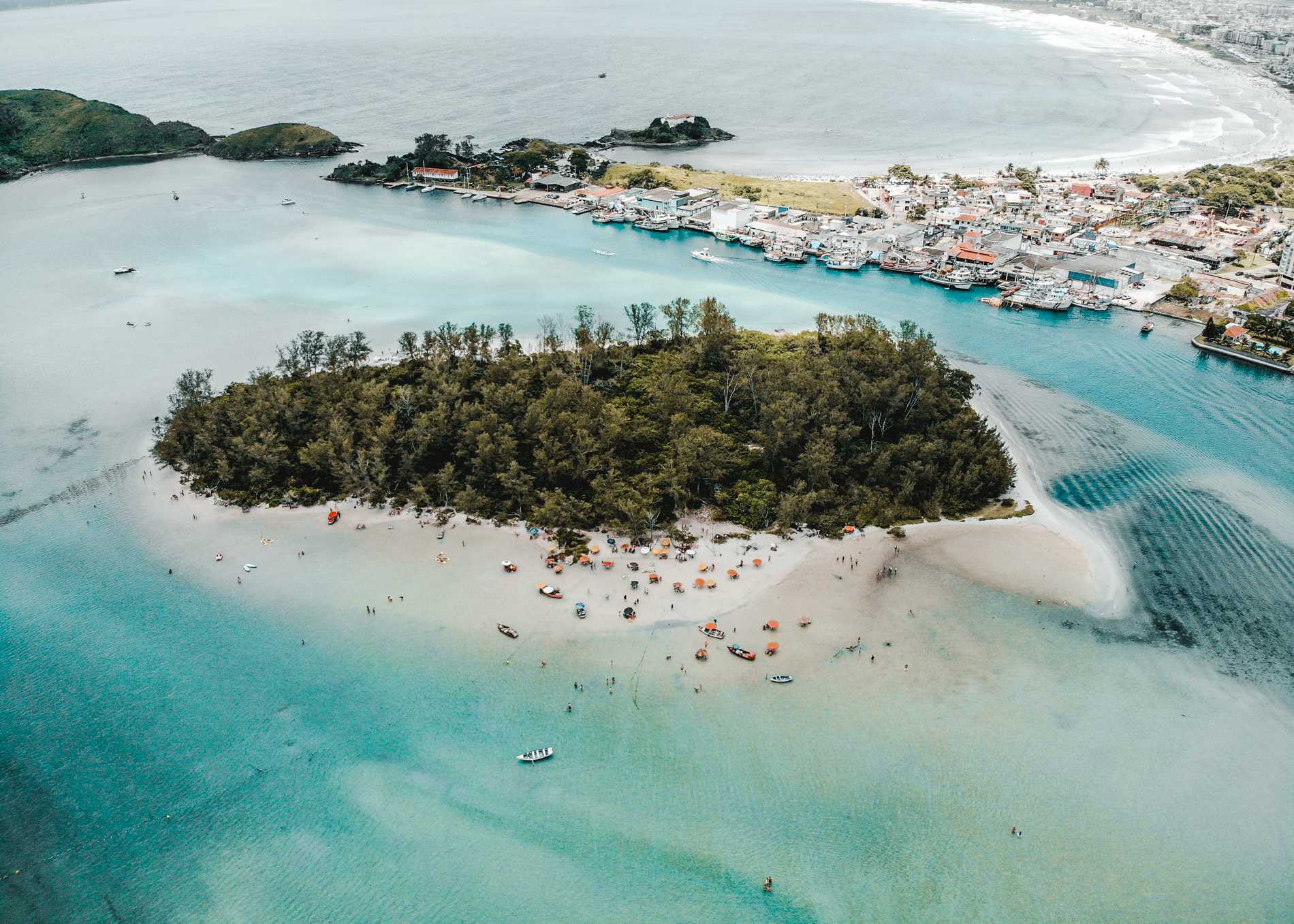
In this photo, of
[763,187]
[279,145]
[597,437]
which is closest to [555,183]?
[763,187]

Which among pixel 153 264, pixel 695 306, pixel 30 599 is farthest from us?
pixel 153 264

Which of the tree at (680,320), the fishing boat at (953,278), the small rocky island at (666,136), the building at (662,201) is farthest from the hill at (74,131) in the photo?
the fishing boat at (953,278)

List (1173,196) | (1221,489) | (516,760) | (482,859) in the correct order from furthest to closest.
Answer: (1173,196) → (1221,489) → (516,760) → (482,859)

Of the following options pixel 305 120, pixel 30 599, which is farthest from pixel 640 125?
pixel 30 599

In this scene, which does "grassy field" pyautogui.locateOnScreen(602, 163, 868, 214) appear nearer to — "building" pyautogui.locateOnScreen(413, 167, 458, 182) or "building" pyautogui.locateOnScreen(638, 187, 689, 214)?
"building" pyautogui.locateOnScreen(638, 187, 689, 214)

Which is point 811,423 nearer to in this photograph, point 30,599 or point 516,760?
point 516,760
